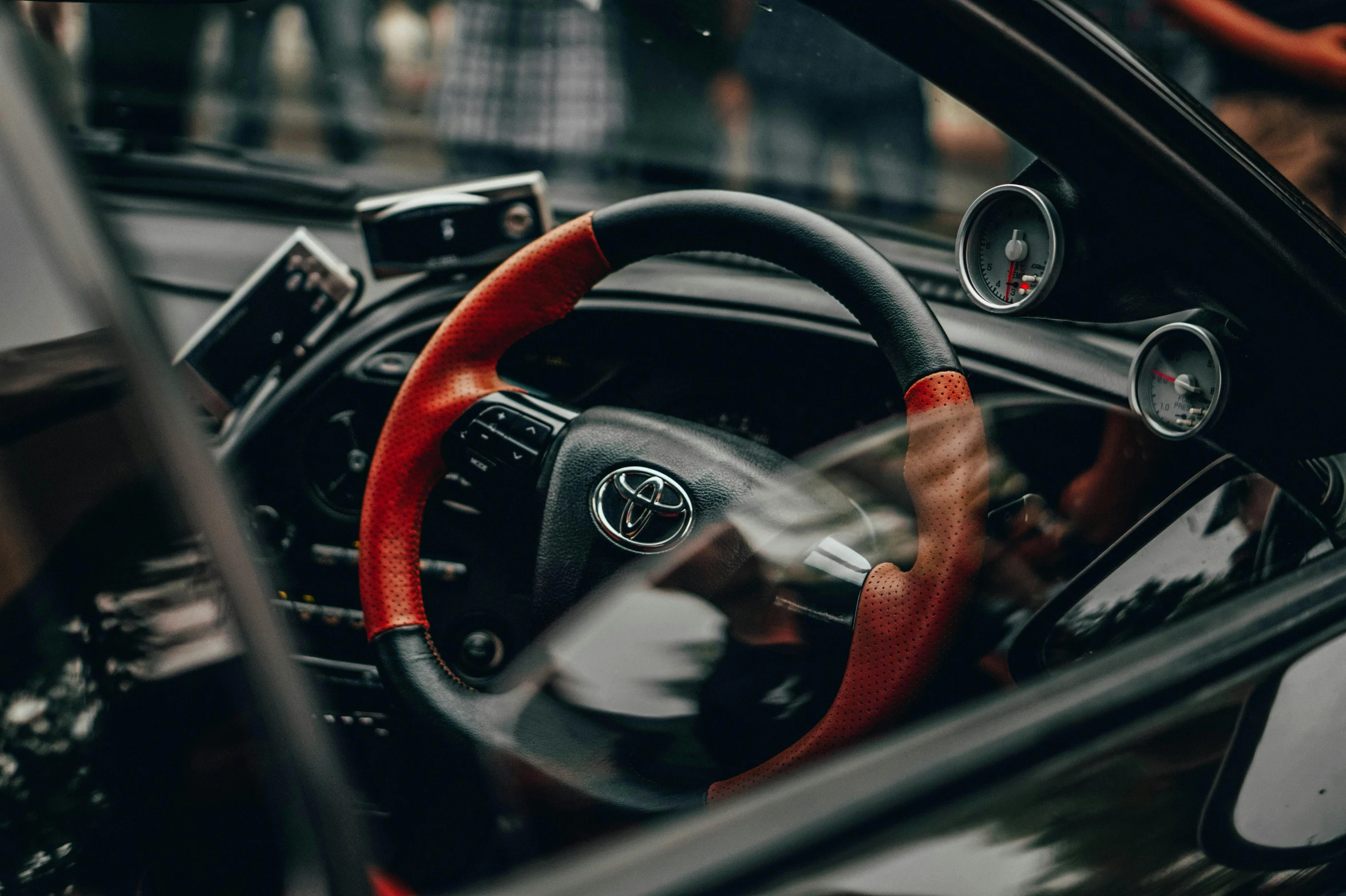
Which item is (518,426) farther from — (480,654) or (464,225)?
(464,225)

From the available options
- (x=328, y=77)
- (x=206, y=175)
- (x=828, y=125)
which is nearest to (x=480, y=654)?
(x=206, y=175)

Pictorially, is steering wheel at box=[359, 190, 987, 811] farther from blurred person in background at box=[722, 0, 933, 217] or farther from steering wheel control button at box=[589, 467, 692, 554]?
blurred person in background at box=[722, 0, 933, 217]

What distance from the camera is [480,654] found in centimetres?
152

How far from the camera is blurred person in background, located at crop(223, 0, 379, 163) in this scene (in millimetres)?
2398

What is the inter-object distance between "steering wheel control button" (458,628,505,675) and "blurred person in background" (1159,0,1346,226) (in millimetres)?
2980

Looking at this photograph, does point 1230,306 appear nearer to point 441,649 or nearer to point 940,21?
point 940,21

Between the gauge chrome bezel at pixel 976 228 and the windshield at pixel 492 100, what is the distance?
0.94 metres

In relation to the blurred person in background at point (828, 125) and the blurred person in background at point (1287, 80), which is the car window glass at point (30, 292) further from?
the blurred person in background at point (1287, 80)

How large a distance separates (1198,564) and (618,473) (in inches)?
26.2

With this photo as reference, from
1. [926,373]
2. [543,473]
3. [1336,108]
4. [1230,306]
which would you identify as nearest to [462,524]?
[543,473]

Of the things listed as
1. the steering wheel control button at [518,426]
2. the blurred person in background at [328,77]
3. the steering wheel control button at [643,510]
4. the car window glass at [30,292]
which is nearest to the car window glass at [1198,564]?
the steering wheel control button at [643,510]

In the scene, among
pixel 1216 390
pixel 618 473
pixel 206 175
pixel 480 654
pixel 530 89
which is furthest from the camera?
pixel 530 89

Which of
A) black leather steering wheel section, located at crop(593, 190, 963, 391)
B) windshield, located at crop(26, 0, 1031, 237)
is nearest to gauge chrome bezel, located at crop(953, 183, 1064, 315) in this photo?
black leather steering wheel section, located at crop(593, 190, 963, 391)

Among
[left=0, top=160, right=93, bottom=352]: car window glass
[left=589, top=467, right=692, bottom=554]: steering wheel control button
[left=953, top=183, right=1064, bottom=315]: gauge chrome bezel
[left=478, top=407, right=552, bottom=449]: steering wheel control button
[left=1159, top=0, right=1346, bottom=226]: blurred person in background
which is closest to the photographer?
[left=0, top=160, right=93, bottom=352]: car window glass
